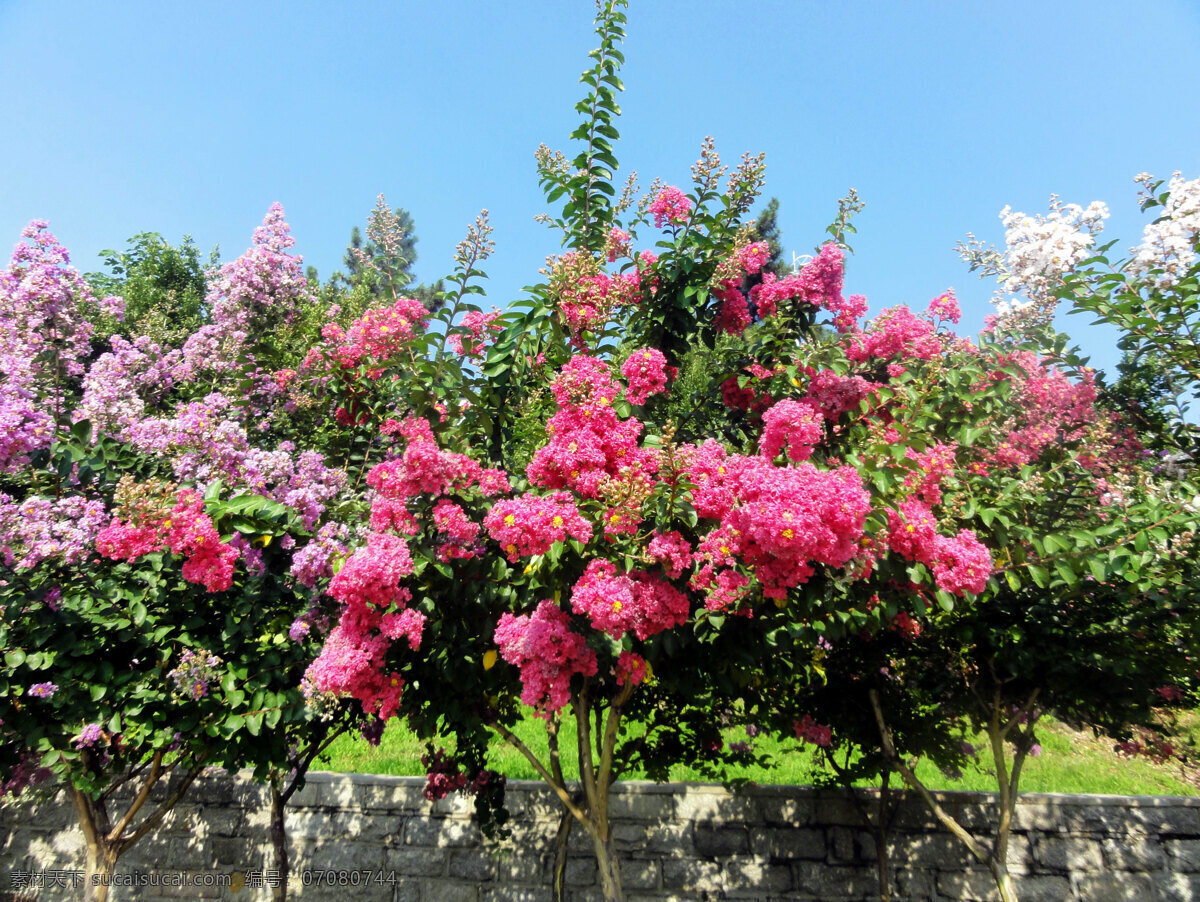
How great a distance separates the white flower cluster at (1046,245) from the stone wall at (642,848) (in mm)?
3098

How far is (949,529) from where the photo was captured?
230 centimetres

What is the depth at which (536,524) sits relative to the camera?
1918 millimetres

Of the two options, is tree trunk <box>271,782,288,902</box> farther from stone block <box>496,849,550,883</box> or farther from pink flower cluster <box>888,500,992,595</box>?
pink flower cluster <box>888,500,992,595</box>

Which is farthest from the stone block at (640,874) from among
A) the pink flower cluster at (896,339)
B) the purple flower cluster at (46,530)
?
the purple flower cluster at (46,530)

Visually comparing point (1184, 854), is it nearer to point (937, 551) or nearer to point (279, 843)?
point (937, 551)

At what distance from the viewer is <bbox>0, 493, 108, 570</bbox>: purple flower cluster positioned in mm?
2369

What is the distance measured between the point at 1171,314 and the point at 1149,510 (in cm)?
104

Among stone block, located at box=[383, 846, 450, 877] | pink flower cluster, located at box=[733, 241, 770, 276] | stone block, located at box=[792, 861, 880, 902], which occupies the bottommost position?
stone block, located at box=[792, 861, 880, 902]

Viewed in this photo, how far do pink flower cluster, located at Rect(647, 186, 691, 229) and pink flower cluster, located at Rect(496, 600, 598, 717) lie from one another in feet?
5.90

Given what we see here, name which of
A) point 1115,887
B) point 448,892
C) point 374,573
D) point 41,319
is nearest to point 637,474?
point 374,573

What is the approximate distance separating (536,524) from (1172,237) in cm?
295

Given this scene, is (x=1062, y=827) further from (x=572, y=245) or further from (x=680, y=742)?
(x=572, y=245)

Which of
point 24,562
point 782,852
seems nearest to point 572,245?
point 24,562

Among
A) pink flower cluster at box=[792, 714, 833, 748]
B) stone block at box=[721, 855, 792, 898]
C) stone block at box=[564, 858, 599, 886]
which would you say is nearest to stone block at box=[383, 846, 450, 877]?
stone block at box=[564, 858, 599, 886]
